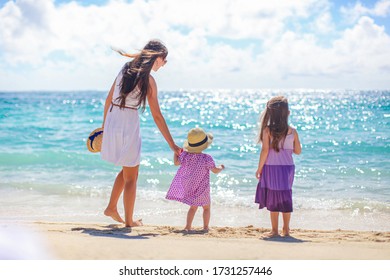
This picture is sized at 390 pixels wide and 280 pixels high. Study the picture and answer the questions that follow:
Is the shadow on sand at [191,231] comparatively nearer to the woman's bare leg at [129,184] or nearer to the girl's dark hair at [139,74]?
the woman's bare leg at [129,184]

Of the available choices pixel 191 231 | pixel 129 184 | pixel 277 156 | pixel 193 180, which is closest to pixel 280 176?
pixel 277 156

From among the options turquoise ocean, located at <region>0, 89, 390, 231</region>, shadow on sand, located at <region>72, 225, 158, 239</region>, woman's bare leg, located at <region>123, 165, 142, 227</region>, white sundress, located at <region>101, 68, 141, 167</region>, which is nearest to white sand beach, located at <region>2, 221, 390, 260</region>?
shadow on sand, located at <region>72, 225, 158, 239</region>

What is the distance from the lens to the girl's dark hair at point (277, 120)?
4949mm

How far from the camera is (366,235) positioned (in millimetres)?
5562

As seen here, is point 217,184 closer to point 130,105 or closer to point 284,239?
point 284,239

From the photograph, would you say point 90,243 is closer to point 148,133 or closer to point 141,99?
point 141,99

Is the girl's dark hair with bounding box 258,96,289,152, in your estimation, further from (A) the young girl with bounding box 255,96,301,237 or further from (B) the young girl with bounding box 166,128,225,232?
(B) the young girl with bounding box 166,128,225,232

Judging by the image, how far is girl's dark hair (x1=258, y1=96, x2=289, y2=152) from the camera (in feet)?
16.2

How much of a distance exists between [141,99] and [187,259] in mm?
1646

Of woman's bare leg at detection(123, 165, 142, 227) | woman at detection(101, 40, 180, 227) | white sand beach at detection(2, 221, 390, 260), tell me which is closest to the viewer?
Answer: white sand beach at detection(2, 221, 390, 260)

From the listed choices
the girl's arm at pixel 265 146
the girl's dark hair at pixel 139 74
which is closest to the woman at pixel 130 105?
the girl's dark hair at pixel 139 74

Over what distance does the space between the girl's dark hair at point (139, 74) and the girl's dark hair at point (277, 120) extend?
1194mm

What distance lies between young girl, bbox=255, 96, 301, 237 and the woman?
0.93 m
